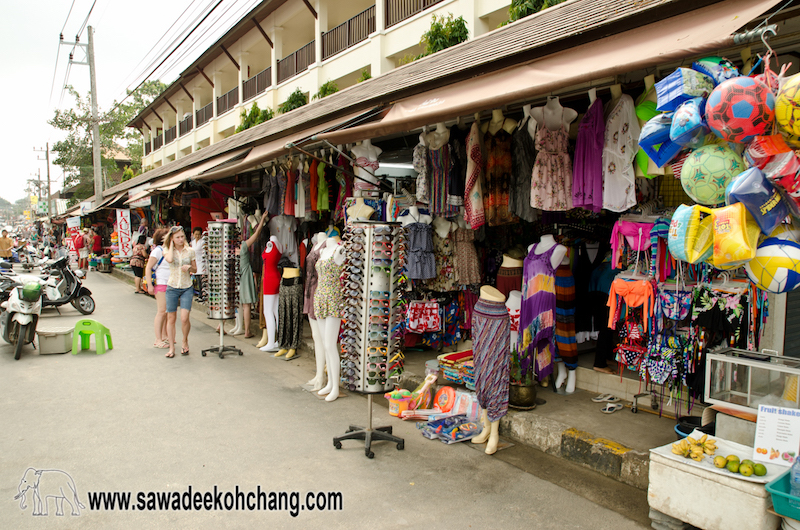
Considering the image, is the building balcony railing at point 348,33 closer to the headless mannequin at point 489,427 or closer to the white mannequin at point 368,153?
the white mannequin at point 368,153

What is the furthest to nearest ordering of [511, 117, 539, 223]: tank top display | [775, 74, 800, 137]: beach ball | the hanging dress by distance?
[511, 117, 539, 223]: tank top display, the hanging dress, [775, 74, 800, 137]: beach ball

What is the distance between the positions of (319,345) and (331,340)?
1.37 ft

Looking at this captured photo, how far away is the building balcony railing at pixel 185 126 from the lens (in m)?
28.8

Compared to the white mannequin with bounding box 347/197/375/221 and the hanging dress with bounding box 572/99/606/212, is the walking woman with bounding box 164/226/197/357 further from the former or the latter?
the hanging dress with bounding box 572/99/606/212

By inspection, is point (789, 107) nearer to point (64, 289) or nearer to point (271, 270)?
point (271, 270)

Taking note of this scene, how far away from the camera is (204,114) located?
2659 cm

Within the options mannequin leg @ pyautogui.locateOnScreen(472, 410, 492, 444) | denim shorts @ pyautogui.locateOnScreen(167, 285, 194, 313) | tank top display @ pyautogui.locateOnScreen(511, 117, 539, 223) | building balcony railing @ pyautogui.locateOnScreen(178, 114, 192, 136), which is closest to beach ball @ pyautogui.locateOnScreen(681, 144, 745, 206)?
tank top display @ pyautogui.locateOnScreen(511, 117, 539, 223)

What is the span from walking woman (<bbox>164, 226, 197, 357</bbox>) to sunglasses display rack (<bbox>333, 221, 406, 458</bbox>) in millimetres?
3763

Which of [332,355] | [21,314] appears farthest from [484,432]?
[21,314]

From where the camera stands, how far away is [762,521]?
263 centimetres

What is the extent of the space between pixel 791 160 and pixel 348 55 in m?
15.4

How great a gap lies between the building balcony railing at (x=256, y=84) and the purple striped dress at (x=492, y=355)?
1921 centimetres

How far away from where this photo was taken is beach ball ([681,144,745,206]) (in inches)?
93.5

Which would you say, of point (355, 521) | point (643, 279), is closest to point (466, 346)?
point (643, 279)
